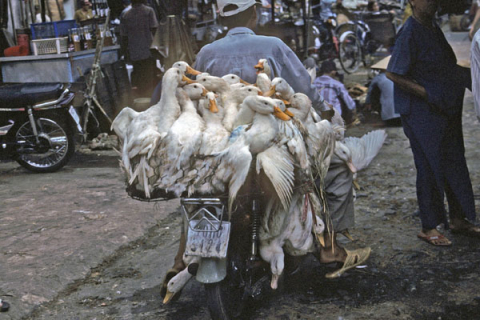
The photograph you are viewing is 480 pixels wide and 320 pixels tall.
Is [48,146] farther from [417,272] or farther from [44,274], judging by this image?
[417,272]

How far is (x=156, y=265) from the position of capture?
14.7 feet

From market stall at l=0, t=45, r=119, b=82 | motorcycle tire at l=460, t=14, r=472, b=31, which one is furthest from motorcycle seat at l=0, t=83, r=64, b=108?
motorcycle tire at l=460, t=14, r=472, b=31

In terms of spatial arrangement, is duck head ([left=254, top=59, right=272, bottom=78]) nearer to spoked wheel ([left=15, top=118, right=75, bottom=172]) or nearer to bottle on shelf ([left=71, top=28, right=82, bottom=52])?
spoked wheel ([left=15, top=118, right=75, bottom=172])

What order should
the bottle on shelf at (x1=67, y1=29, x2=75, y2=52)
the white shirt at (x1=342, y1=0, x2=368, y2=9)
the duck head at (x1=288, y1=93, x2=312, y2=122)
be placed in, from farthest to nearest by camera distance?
the white shirt at (x1=342, y1=0, x2=368, y2=9), the bottle on shelf at (x1=67, y1=29, x2=75, y2=52), the duck head at (x1=288, y1=93, x2=312, y2=122)

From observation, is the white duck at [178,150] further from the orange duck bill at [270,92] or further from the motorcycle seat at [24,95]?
the motorcycle seat at [24,95]

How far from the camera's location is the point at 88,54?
9750 mm

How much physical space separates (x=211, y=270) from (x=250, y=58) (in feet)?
4.60

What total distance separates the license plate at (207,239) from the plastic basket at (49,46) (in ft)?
23.1

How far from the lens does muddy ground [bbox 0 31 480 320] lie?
3.60 meters

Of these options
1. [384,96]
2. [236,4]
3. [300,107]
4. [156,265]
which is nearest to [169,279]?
[156,265]

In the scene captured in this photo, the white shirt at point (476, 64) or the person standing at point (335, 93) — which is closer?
the white shirt at point (476, 64)

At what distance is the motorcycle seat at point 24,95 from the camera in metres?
7.56

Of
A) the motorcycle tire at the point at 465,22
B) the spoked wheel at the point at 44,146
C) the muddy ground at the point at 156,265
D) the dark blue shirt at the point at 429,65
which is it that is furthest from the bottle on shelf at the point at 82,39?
the motorcycle tire at the point at 465,22

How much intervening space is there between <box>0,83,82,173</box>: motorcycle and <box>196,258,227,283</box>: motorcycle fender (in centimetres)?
517
